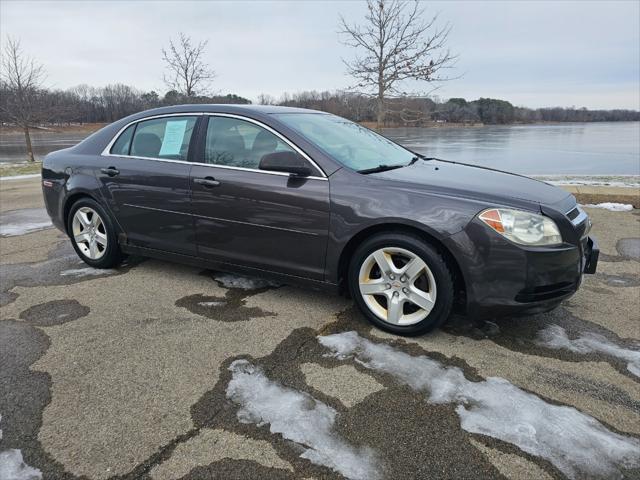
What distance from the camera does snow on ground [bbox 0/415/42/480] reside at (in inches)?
77.9

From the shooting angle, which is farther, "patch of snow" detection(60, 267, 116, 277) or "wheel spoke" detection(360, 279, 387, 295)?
"patch of snow" detection(60, 267, 116, 277)

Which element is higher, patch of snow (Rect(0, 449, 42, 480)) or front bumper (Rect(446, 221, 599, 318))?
front bumper (Rect(446, 221, 599, 318))

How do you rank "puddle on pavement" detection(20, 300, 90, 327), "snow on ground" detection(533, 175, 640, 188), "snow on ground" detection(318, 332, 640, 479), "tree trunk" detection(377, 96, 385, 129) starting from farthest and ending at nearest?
"snow on ground" detection(533, 175, 640, 188) → "tree trunk" detection(377, 96, 385, 129) → "puddle on pavement" detection(20, 300, 90, 327) → "snow on ground" detection(318, 332, 640, 479)

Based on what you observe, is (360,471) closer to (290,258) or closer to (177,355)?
(177,355)

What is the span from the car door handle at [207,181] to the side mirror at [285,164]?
0.52 metres

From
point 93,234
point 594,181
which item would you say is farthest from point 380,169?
point 594,181

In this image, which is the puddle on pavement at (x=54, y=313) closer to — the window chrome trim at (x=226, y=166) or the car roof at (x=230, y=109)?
the window chrome trim at (x=226, y=166)

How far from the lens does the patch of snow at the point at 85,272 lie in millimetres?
4516

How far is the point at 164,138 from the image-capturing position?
411 cm

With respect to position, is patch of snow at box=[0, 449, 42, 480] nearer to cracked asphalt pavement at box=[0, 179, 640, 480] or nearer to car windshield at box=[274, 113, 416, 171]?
cracked asphalt pavement at box=[0, 179, 640, 480]

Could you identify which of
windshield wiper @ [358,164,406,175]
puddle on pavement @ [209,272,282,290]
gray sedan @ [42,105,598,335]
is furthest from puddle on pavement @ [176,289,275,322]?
windshield wiper @ [358,164,406,175]

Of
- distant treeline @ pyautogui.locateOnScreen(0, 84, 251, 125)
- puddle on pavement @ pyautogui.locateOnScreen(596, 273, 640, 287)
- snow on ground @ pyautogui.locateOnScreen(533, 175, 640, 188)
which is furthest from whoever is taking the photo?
distant treeline @ pyautogui.locateOnScreen(0, 84, 251, 125)

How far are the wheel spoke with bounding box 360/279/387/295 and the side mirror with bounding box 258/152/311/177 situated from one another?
0.87 metres

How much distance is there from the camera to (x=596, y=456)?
2096mm
